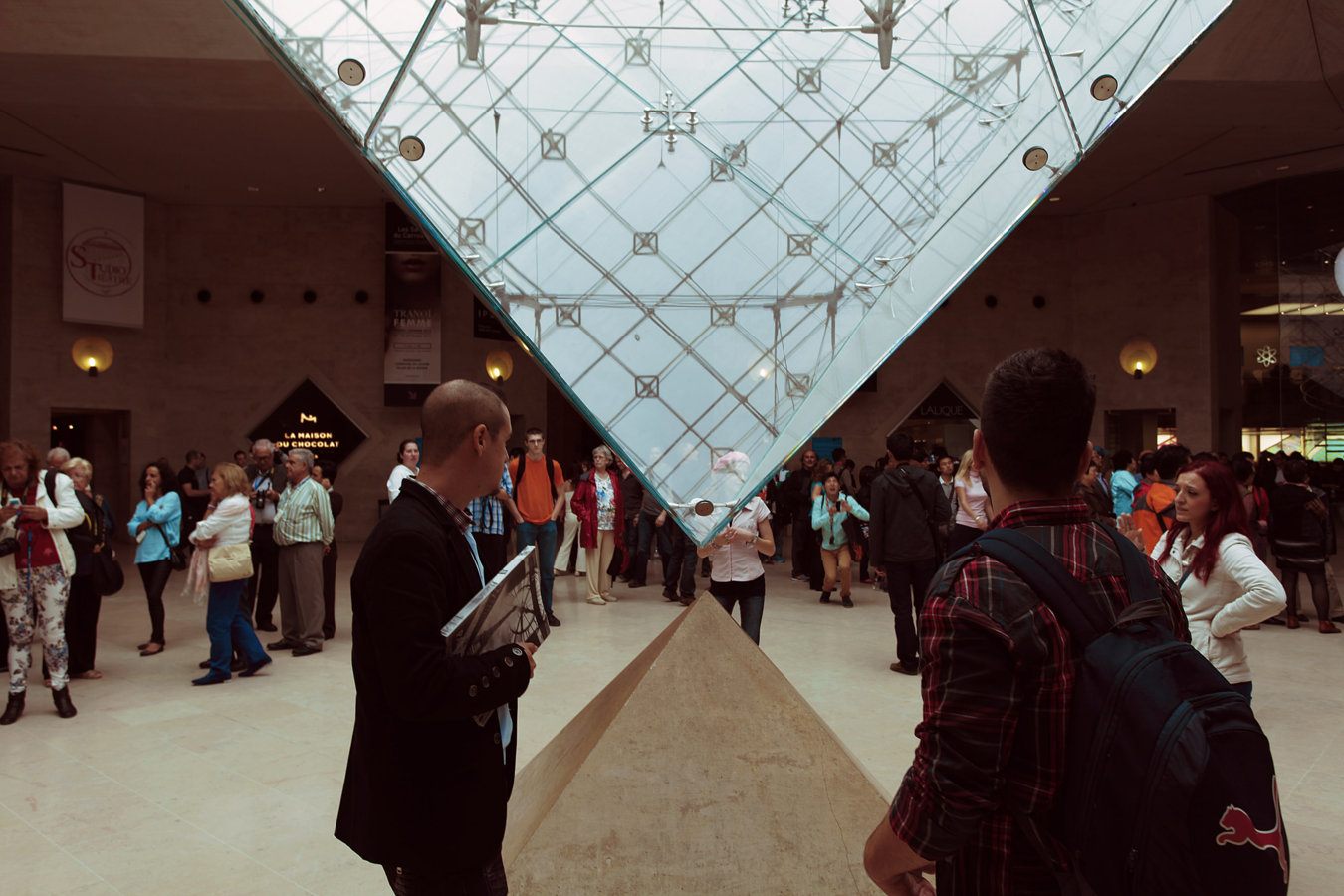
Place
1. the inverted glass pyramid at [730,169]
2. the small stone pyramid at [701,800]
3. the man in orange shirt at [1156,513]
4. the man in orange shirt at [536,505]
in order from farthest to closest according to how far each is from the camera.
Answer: the man in orange shirt at [536,505]
the man in orange shirt at [1156,513]
the small stone pyramid at [701,800]
the inverted glass pyramid at [730,169]

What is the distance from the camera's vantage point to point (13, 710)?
16.5ft

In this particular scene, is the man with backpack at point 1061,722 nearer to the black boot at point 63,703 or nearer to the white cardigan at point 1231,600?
the white cardigan at point 1231,600

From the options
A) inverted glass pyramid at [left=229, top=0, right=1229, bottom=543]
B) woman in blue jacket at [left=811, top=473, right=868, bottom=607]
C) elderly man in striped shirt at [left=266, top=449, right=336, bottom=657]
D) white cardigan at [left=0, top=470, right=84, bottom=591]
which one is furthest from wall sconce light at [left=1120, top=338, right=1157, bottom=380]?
white cardigan at [left=0, top=470, right=84, bottom=591]

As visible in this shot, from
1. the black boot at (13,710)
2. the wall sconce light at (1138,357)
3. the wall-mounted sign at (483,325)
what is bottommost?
the black boot at (13,710)

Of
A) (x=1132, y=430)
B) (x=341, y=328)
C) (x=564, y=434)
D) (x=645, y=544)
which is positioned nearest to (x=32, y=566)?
(x=645, y=544)

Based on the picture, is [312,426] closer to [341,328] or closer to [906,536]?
[341,328]

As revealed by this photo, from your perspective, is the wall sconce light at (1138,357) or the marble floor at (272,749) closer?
the marble floor at (272,749)

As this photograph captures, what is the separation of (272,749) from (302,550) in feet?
7.90

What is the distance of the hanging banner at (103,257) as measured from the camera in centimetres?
1449

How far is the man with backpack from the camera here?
962 mm

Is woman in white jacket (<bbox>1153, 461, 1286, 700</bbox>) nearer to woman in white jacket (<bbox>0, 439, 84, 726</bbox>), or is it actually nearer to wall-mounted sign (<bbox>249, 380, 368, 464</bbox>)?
woman in white jacket (<bbox>0, 439, 84, 726</bbox>)

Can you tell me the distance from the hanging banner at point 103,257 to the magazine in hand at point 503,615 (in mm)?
15783

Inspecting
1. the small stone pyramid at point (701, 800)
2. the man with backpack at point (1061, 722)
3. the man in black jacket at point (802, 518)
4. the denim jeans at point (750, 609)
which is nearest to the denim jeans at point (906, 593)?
the denim jeans at point (750, 609)

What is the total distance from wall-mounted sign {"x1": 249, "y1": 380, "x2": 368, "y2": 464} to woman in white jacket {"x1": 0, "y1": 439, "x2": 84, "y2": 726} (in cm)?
1157
